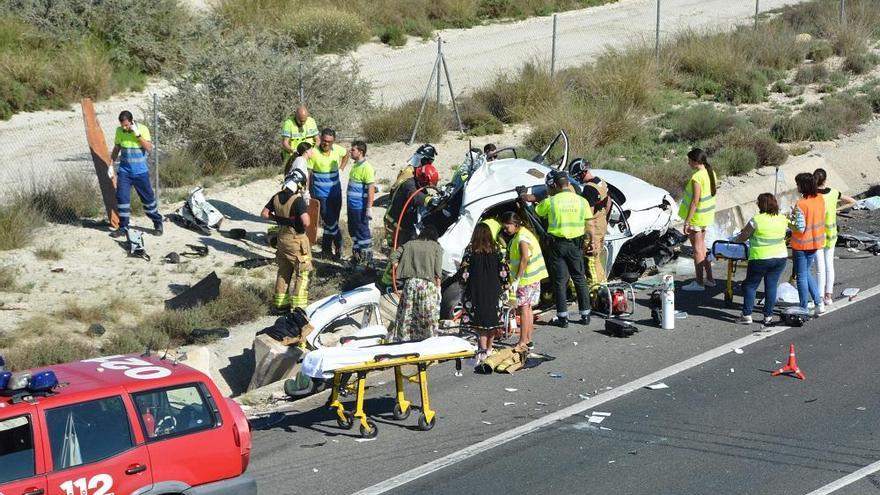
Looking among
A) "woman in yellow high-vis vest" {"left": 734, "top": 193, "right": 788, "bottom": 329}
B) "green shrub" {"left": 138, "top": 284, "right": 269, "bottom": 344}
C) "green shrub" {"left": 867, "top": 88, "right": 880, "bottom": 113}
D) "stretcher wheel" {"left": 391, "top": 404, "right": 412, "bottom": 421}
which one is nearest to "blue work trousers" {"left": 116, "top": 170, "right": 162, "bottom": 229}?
"green shrub" {"left": 138, "top": 284, "right": 269, "bottom": 344}

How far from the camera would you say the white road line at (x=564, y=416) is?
369 inches

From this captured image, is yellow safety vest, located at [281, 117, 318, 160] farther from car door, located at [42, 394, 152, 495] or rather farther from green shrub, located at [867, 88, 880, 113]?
green shrub, located at [867, 88, 880, 113]

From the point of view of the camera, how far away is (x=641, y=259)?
1516 cm

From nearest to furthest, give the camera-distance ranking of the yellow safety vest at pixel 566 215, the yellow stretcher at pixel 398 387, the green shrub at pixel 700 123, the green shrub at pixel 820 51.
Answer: the yellow stretcher at pixel 398 387 < the yellow safety vest at pixel 566 215 < the green shrub at pixel 700 123 < the green shrub at pixel 820 51

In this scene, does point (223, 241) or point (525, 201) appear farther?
point (223, 241)

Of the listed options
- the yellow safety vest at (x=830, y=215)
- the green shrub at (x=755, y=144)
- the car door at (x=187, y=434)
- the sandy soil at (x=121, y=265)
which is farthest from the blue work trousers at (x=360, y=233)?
the green shrub at (x=755, y=144)

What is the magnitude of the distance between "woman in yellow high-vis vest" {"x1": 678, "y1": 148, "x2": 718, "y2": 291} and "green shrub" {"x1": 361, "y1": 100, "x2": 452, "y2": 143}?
7.97m

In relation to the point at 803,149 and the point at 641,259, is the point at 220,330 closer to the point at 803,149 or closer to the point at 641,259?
the point at 641,259

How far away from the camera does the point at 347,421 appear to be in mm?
10430

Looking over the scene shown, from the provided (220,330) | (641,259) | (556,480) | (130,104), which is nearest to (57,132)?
(130,104)

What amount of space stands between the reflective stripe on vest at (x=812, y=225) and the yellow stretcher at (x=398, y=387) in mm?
4574

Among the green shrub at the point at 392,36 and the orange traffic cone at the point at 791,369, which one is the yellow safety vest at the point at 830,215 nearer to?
the orange traffic cone at the point at 791,369

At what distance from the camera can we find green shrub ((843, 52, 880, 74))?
88.0ft

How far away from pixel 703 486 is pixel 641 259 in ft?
20.8
